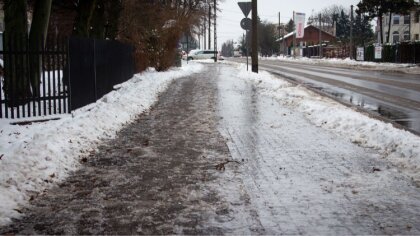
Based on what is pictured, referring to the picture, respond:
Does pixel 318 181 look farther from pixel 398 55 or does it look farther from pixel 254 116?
pixel 398 55

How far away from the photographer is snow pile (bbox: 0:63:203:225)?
17.1ft

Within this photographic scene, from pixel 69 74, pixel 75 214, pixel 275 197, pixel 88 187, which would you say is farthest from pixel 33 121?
pixel 275 197

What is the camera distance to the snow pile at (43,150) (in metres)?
5.20

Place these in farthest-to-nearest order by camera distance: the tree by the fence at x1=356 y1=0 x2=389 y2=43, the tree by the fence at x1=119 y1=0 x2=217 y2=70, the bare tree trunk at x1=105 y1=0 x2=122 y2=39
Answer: the tree by the fence at x1=356 y1=0 x2=389 y2=43 < the tree by the fence at x1=119 y1=0 x2=217 y2=70 < the bare tree trunk at x1=105 y1=0 x2=122 y2=39

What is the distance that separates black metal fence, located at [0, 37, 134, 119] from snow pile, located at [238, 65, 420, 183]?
17.6ft

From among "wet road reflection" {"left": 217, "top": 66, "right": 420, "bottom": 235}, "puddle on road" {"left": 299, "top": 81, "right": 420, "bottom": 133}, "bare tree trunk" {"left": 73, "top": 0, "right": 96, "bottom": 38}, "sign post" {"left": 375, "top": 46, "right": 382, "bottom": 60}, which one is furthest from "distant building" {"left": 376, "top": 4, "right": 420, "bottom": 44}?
"wet road reflection" {"left": 217, "top": 66, "right": 420, "bottom": 235}

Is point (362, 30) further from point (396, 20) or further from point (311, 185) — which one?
point (311, 185)

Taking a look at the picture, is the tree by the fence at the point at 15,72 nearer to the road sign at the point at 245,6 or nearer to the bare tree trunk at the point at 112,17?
the bare tree trunk at the point at 112,17

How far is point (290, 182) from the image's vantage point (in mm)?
5723

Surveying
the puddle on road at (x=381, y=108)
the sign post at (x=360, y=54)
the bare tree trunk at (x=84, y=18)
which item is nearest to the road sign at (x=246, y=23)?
the puddle on road at (x=381, y=108)

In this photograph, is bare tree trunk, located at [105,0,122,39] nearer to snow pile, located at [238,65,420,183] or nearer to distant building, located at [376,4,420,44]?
snow pile, located at [238,65,420,183]

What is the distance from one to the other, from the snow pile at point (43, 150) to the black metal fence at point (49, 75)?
1.55 feet

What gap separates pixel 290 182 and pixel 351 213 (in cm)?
117

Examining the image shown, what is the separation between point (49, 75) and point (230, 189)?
252 inches
